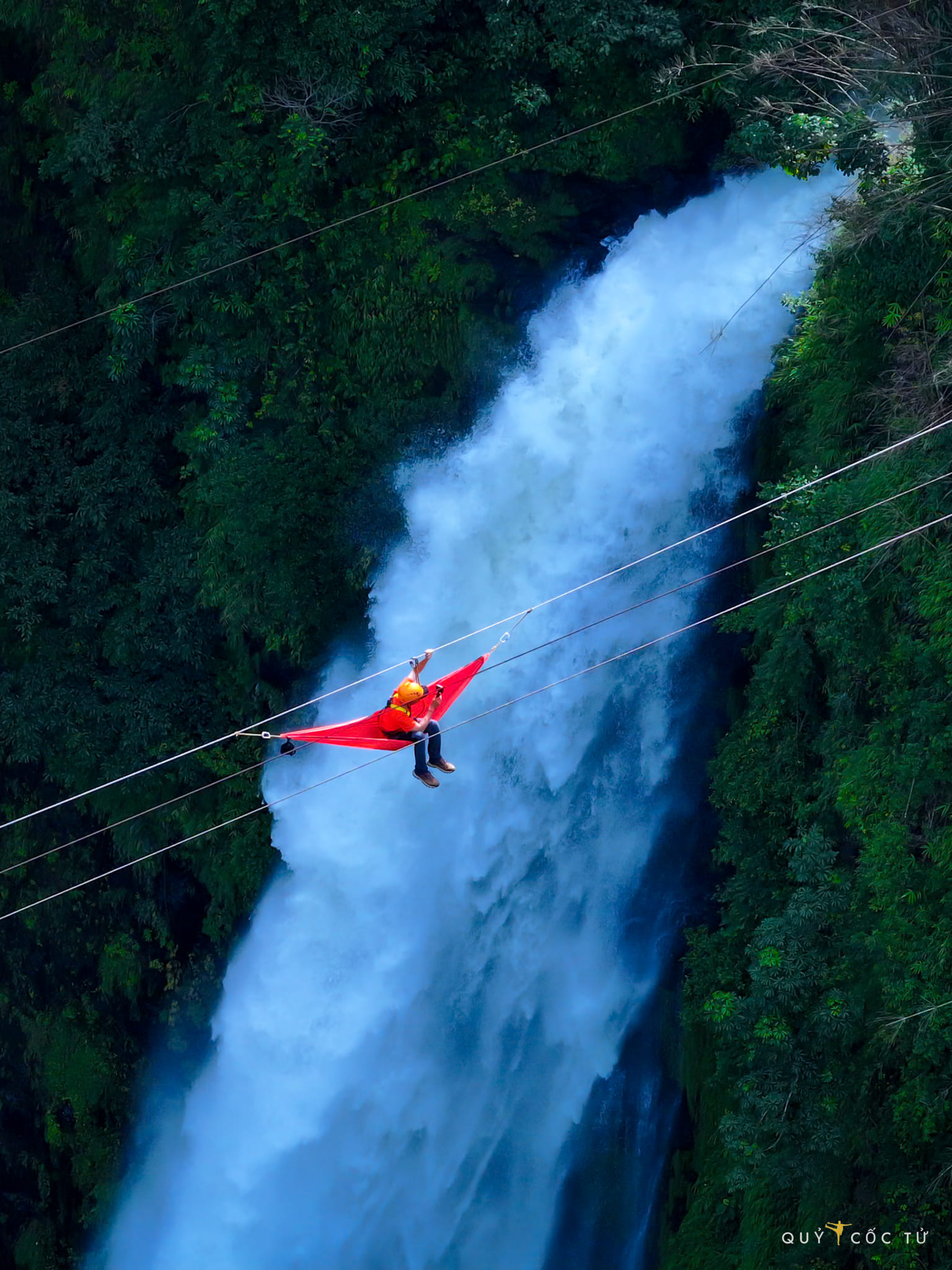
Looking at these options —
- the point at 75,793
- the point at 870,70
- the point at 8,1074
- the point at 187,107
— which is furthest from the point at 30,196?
the point at 8,1074

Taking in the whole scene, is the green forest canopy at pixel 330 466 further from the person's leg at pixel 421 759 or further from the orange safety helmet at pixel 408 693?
the orange safety helmet at pixel 408 693

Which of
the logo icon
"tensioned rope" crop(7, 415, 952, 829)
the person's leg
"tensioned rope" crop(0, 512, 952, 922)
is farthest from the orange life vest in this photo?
the logo icon

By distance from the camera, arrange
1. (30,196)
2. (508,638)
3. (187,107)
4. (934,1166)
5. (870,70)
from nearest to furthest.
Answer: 1. (934,1166)
2. (870,70)
3. (508,638)
4. (187,107)
5. (30,196)

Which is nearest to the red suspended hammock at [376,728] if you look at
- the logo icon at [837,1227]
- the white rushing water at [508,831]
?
the white rushing water at [508,831]

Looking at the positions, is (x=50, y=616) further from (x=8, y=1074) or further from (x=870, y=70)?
(x=870, y=70)

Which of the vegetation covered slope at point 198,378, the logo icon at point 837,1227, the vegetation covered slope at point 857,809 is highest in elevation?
the vegetation covered slope at point 198,378

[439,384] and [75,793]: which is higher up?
[439,384]

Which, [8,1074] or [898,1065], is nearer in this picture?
[898,1065]

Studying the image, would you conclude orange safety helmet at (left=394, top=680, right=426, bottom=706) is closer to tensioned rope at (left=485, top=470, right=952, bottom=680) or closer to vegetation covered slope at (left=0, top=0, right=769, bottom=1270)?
tensioned rope at (left=485, top=470, right=952, bottom=680)
